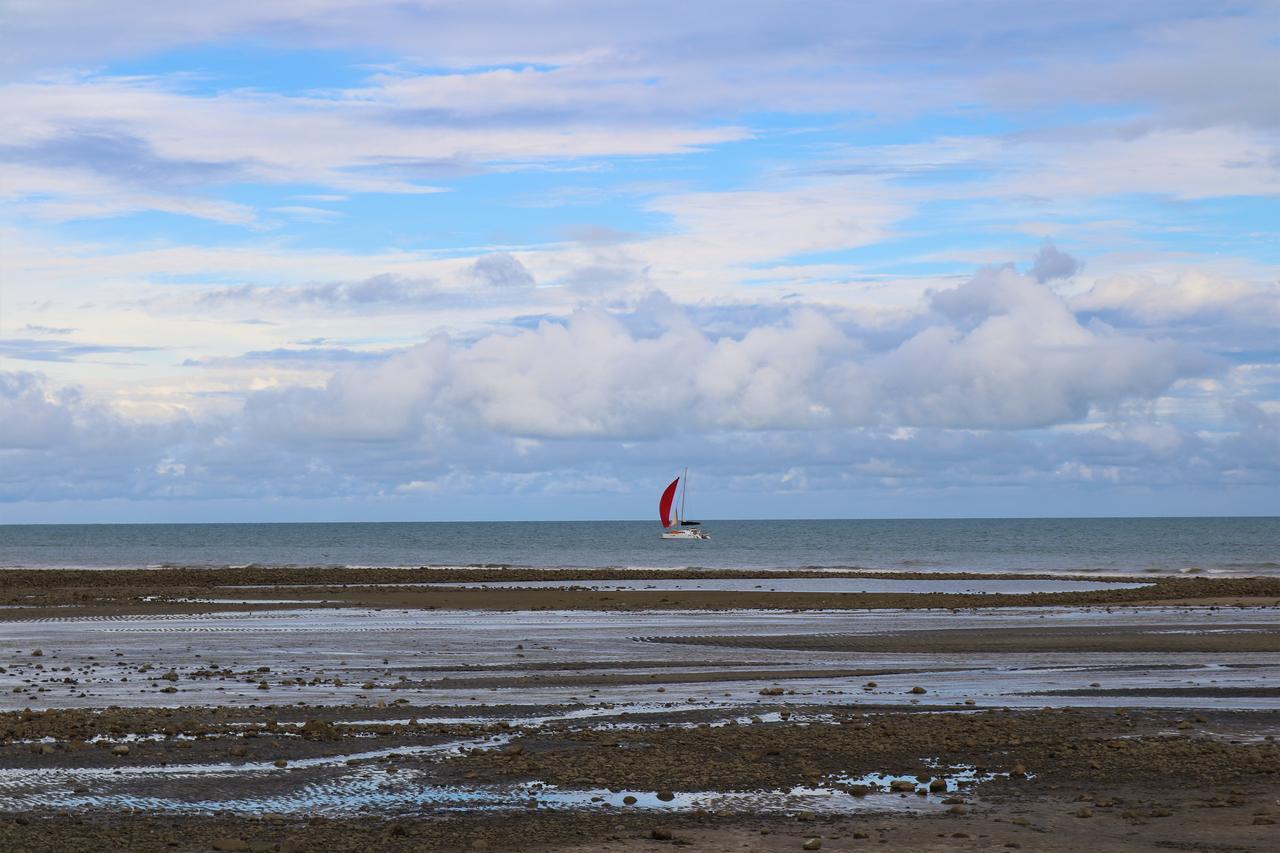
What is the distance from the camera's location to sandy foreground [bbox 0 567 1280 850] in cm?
1368

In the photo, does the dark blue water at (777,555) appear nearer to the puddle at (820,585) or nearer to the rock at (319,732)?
the puddle at (820,585)

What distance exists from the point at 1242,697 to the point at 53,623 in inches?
Result: 1389

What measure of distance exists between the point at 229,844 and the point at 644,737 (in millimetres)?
7308

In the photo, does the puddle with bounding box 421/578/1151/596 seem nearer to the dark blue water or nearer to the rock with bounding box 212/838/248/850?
the dark blue water

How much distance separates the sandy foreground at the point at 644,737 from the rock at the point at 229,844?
4cm

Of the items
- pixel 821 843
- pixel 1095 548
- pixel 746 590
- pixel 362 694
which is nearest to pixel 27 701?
pixel 362 694

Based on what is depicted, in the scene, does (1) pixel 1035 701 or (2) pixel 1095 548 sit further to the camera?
(2) pixel 1095 548

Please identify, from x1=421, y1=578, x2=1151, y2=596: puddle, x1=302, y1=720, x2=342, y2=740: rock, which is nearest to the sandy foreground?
x1=302, y1=720, x2=342, y2=740: rock

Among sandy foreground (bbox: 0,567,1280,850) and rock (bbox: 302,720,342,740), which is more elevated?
rock (bbox: 302,720,342,740)

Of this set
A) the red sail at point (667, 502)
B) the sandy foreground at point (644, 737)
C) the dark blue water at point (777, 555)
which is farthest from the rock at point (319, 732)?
the red sail at point (667, 502)

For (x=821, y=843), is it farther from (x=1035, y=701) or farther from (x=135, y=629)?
(x=135, y=629)

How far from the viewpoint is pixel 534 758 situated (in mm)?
17266

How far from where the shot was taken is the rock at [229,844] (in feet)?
41.5

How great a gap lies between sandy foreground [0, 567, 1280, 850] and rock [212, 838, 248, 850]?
4cm
